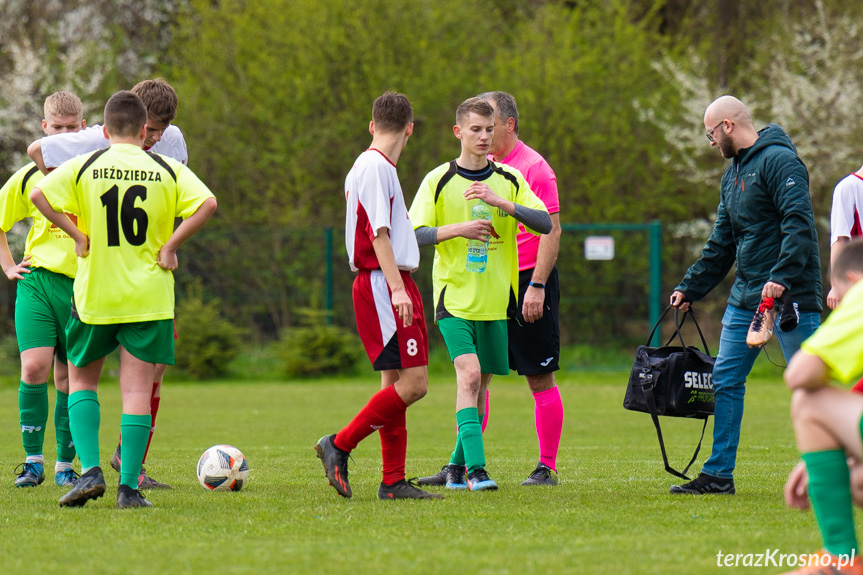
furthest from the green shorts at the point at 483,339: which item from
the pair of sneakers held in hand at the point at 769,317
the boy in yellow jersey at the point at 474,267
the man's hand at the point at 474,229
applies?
the pair of sneakers held in hand at the point at 769,317

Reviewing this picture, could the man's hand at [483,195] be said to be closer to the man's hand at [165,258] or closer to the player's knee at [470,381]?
the player's knee at [470,381]

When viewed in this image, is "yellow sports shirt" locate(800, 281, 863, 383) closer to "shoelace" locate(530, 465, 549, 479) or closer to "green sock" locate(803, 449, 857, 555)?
"green sock" locate(803, 449, 857, 555)

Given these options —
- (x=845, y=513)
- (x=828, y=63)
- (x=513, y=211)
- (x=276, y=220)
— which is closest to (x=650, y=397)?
(x=513, y=211)

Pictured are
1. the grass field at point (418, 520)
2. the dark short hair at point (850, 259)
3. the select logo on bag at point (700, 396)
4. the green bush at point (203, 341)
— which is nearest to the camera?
the dark short hair at point (850, 259)

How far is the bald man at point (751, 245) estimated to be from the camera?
5699 mm

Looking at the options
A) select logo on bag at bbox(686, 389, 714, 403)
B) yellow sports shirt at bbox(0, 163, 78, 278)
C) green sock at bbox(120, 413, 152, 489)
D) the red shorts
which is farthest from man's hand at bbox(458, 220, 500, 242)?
yellow sports shirt at bbox(0, 163, 78, 278)

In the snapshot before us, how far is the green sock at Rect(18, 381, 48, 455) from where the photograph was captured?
6.70 metres

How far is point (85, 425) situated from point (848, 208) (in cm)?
467

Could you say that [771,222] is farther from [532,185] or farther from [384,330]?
[384,330]

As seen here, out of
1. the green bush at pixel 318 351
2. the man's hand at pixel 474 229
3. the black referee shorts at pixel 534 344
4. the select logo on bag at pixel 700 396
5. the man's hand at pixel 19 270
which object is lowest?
the green bush at pixel 318 351

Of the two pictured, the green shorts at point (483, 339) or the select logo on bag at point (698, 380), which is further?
the green shorts at point (483, 339)

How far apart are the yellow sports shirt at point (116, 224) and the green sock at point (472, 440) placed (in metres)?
1.89

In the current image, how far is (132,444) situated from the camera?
5.41 metres

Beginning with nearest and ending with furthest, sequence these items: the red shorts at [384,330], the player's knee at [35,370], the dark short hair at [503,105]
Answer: the red shorts at [384,330]
the player's knee at [35,370]
the dark short hair at [503,105]
